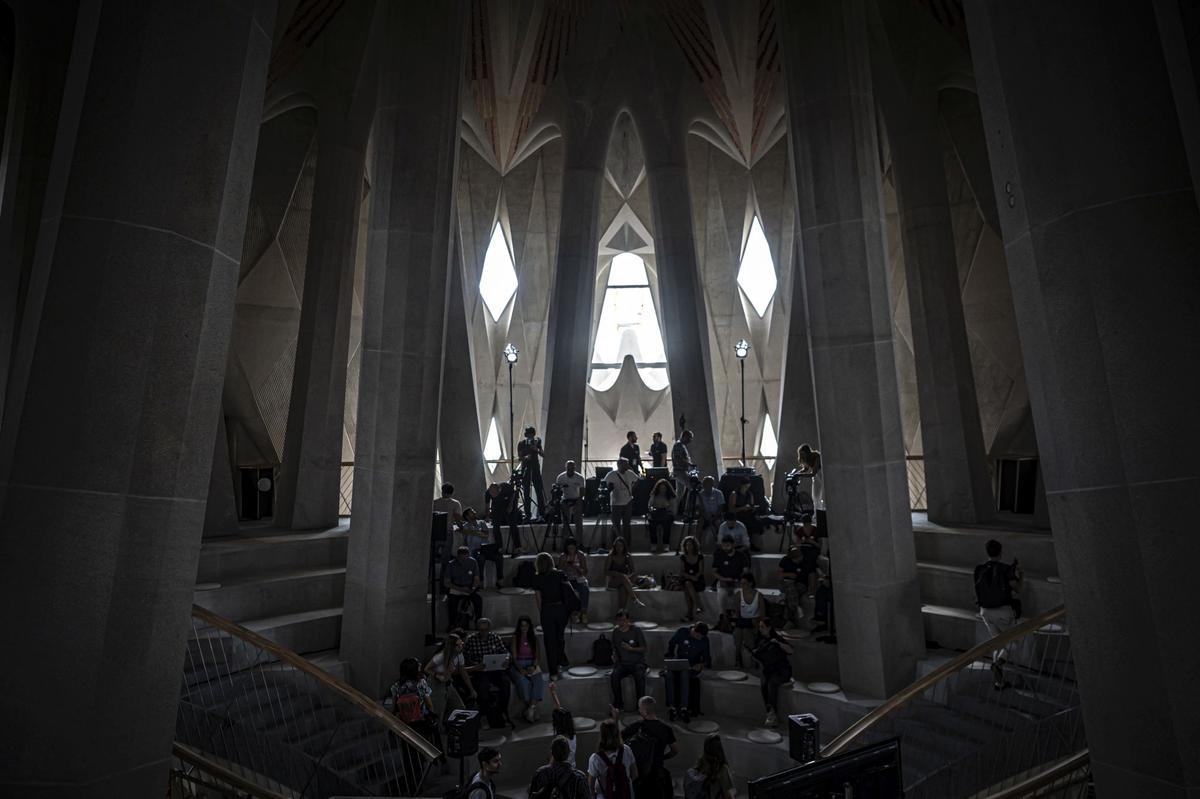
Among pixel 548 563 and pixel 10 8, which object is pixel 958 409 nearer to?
pixel 548 563

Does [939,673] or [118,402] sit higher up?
[118,402]

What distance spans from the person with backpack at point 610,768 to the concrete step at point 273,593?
513 centimetres

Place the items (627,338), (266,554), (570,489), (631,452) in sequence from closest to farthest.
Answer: (266,554)
(570,489)
(631,452)
(627,338)

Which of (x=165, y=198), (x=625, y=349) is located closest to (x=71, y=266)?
(x=165, y=198)

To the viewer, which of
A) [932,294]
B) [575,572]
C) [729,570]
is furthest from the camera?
[932,294]

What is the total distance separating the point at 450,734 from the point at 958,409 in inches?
431

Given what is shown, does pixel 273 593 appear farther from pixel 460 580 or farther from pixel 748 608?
pixel 748 608

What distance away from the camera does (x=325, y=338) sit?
14898 mm

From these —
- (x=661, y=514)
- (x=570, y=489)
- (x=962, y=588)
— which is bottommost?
(x=962, y=588)

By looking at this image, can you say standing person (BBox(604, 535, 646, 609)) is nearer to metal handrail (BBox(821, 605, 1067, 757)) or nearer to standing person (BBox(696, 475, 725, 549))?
standing person (BBox(696, 475, 725, 549))

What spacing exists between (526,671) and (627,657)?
1.31 m

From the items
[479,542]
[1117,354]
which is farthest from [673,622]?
[1117,354]

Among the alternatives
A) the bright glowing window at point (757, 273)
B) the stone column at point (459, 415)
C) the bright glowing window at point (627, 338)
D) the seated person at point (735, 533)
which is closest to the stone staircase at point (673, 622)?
the seated person at point (735, 533)

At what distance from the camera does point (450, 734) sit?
6602 mm
